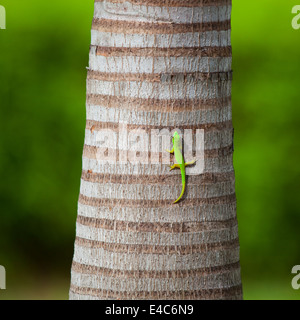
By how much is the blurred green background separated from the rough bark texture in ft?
11.8

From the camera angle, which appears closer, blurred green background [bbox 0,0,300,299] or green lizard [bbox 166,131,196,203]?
green lizard [bbox 166,131,196,203]

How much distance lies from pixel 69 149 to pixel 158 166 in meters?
3.81

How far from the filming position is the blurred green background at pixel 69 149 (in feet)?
25.6

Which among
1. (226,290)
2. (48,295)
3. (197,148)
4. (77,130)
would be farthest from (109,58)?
(48,295)

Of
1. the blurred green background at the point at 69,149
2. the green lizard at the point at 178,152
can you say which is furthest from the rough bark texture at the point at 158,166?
the blurred green background at the point at 69,149

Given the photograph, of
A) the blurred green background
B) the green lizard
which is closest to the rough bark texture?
the green lizard

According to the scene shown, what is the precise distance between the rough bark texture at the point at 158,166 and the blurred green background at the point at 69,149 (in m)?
3.59

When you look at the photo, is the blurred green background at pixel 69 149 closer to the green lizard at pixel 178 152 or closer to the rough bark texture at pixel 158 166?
the rough bark texture at pixel 158 166

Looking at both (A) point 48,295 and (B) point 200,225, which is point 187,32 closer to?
(B) point 200,225

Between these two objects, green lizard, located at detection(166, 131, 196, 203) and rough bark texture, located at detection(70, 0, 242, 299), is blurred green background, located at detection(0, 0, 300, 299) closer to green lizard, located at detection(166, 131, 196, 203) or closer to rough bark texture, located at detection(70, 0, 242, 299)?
rough bark texture, located at detection(70, 0, 242, 299)

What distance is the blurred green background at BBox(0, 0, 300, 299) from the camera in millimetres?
7816

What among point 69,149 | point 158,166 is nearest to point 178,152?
point 158,166

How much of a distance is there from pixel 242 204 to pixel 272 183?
1.33 feet

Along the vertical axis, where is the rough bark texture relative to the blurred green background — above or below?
below
